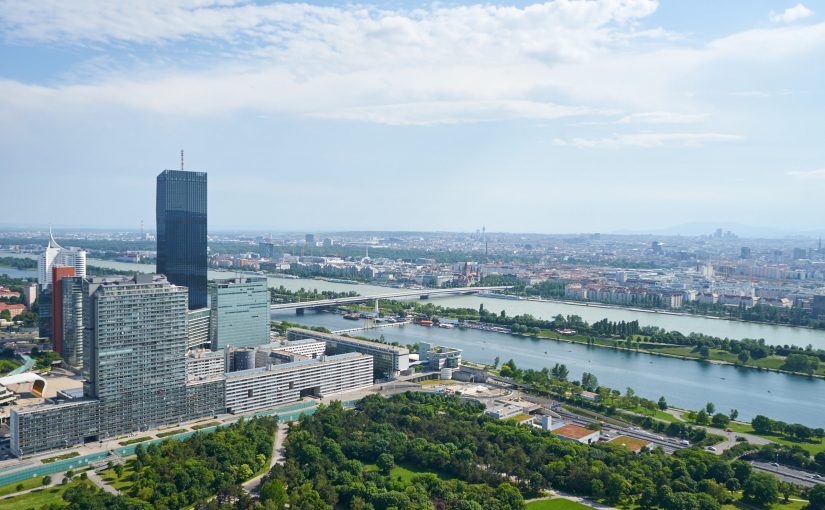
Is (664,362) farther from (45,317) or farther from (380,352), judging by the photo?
(45,317)

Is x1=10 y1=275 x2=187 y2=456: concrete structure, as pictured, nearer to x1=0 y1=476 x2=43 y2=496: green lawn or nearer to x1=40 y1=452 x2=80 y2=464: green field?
x1=40 y1=452 x2=80 y2=464: green field

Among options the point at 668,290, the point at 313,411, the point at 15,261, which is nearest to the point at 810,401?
the point at 313,411

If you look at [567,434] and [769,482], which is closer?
[769,482]

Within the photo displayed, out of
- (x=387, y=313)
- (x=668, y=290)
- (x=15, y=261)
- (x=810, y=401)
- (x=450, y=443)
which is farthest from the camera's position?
(x=15, y=261)

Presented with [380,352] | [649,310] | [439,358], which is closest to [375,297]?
[649,310]

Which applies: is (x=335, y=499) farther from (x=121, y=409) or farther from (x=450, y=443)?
(x=121, y=409)

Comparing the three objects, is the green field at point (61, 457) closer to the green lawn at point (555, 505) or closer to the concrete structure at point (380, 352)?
the green lawn at point (555, 505)
